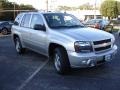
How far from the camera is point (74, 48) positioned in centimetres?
698

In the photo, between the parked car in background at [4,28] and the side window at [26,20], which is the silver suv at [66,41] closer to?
the side window at [26,20]

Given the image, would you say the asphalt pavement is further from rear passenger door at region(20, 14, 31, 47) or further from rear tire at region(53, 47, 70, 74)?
rear passenger door at region(20, 14, 31, 47)

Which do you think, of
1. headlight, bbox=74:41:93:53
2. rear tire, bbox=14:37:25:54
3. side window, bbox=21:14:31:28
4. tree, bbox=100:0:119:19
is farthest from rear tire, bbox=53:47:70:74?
tree, bbox=100:0:119:19

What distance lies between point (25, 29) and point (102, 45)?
136 inches

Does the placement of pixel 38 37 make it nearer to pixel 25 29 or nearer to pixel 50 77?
pixel 25 29

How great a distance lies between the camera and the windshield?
8.43 meters

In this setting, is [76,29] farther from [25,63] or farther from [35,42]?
[25,63]

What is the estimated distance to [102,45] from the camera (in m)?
7.32

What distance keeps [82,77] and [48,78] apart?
0.91 metres

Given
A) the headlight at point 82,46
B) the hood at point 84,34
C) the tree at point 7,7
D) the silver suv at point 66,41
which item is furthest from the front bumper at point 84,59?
the tree at point 7,7

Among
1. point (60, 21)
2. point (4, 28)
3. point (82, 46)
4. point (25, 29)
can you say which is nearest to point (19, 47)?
point (25, 29)

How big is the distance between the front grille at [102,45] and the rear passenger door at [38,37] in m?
1.76

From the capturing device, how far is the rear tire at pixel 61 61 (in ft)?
24.0

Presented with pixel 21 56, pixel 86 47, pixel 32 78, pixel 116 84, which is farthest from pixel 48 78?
pixel 21 56
